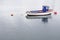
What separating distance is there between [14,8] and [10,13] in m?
0.05

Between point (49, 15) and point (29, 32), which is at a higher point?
point (49, 15)

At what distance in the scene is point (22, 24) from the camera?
854 millimetres

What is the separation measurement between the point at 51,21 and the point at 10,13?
327mm

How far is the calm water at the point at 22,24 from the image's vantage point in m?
0.84

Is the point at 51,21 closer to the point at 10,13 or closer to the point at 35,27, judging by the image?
Answer: the point at 35,27

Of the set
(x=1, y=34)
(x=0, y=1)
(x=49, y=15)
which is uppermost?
(x=0, y=1)

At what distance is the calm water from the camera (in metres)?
0.84

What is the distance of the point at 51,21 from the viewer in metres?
0.86

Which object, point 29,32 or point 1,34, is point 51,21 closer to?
point 29,32

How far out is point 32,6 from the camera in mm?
841

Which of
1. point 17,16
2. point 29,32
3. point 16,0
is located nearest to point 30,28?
point 29,32

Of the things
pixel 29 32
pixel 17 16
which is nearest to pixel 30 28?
pixel 29 32

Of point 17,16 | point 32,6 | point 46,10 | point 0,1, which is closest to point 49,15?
point 46,10

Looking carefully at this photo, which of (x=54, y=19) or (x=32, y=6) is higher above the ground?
(x=32, y=6)
